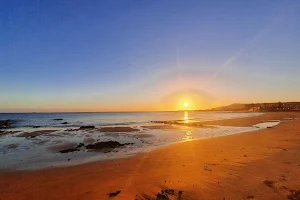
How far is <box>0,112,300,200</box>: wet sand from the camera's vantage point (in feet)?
25.6

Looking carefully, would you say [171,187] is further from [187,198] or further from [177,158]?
[177,158]

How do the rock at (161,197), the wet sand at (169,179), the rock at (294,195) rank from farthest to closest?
the wet sand at (169,179) → the rock at (161,197) → the rock at (294,195)

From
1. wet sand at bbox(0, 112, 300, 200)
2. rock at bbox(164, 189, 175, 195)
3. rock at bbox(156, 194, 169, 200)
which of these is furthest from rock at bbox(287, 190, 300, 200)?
rock at bbox(156, 194, 169, 200)

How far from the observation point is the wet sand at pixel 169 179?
7797 millimetres

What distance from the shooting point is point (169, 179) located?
9.30 metres

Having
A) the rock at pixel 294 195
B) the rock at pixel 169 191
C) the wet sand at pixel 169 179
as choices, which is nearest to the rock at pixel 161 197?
the wet sand at pixel 169 179

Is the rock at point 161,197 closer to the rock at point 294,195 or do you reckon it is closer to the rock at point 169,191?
the rock at point 169,191

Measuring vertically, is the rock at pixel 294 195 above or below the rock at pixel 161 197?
above

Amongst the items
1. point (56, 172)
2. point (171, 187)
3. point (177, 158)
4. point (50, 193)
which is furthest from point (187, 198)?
point (56, 172)

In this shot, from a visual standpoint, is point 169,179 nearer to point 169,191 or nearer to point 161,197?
point 169,191

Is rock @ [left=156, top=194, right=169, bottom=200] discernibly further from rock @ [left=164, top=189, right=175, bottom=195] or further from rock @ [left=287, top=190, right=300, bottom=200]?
rock @ [left=287, top=190, right=300, bottom=200]

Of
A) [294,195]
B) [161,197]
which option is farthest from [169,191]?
[294,195]

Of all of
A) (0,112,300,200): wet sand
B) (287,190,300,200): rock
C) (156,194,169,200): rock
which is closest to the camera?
(287,190,300,200): rock

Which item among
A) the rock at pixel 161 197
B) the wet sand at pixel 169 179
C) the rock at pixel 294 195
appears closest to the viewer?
the rock at pixel 294 195
